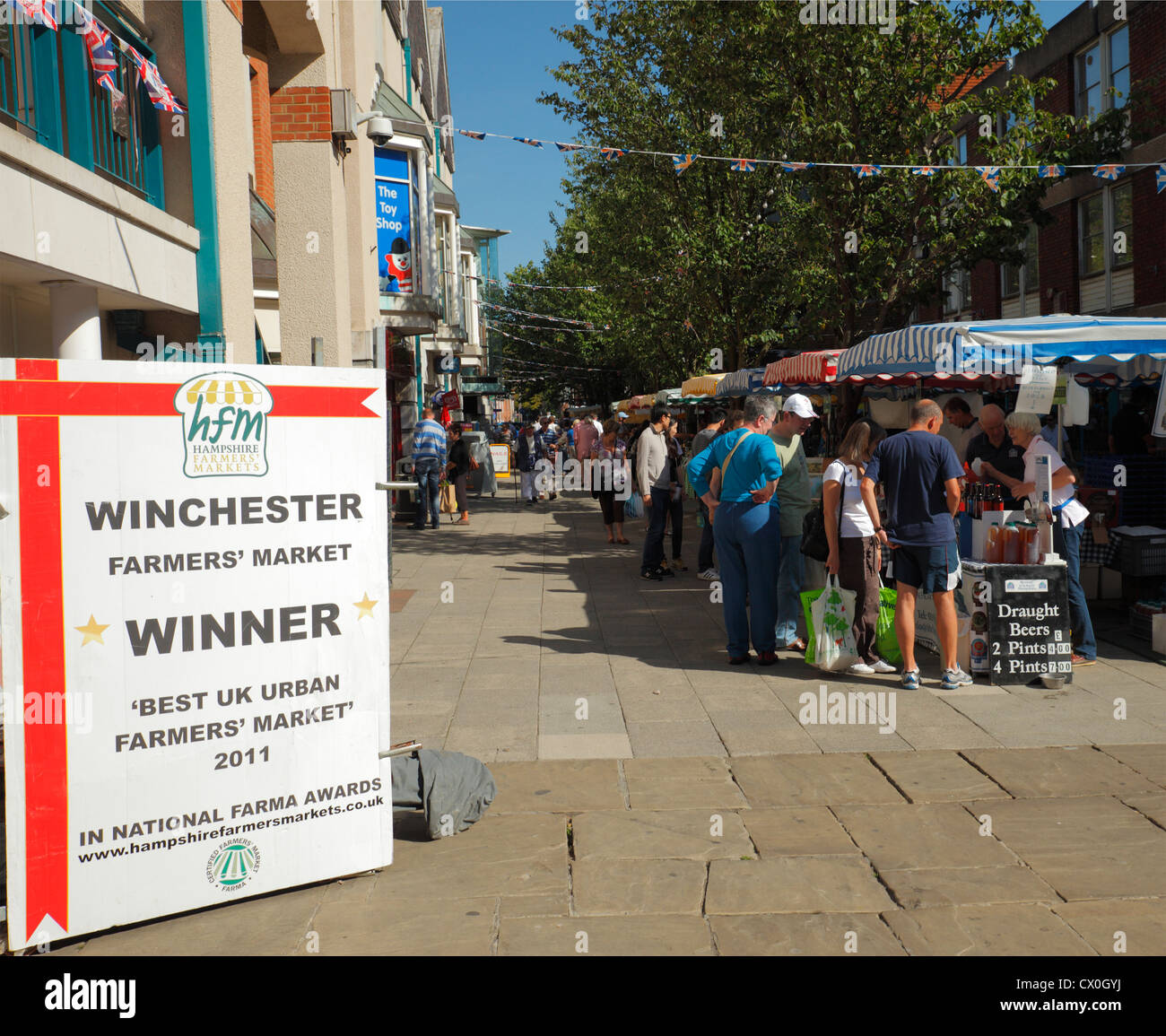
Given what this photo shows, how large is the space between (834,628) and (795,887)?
3427 mm

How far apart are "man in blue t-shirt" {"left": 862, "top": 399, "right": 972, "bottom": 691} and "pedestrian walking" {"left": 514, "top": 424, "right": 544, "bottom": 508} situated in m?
16.8

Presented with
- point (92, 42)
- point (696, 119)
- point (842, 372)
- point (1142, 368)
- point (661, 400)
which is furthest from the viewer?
point (661, 400)

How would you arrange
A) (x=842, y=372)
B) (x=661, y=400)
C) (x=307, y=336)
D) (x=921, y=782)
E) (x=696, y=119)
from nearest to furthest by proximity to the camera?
(x=921, y=782), (x=842, y=372), (x=307, y=336), (x=696, y=119), (x=661, y=400)

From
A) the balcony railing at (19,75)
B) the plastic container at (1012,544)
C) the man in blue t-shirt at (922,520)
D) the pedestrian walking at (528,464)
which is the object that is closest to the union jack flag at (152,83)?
the balcony railing at (19,75)

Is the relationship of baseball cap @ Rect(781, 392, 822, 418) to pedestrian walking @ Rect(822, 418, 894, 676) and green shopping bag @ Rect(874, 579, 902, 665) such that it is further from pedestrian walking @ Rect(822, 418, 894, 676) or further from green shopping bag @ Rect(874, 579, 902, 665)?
green shopping bag @ Rect(874, 579, 902, 665)

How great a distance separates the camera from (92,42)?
6.25 metres

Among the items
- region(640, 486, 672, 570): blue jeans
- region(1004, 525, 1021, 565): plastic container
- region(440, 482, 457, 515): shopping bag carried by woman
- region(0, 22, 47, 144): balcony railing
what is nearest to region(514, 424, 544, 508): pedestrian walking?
region(440, 482, 457, 515): shopping bag carried by woman

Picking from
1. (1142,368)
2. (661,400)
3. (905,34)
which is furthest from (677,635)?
(661,400)

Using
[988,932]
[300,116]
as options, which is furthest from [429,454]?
[988,932]

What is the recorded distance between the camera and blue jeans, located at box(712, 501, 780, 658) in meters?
7.45

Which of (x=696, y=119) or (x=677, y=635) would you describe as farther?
(x=696, y=119)

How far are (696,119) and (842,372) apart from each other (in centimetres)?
1122

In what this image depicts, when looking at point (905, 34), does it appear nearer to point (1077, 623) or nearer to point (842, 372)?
point (842, 372)

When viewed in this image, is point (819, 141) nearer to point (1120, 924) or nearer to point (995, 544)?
point (995, 544)
